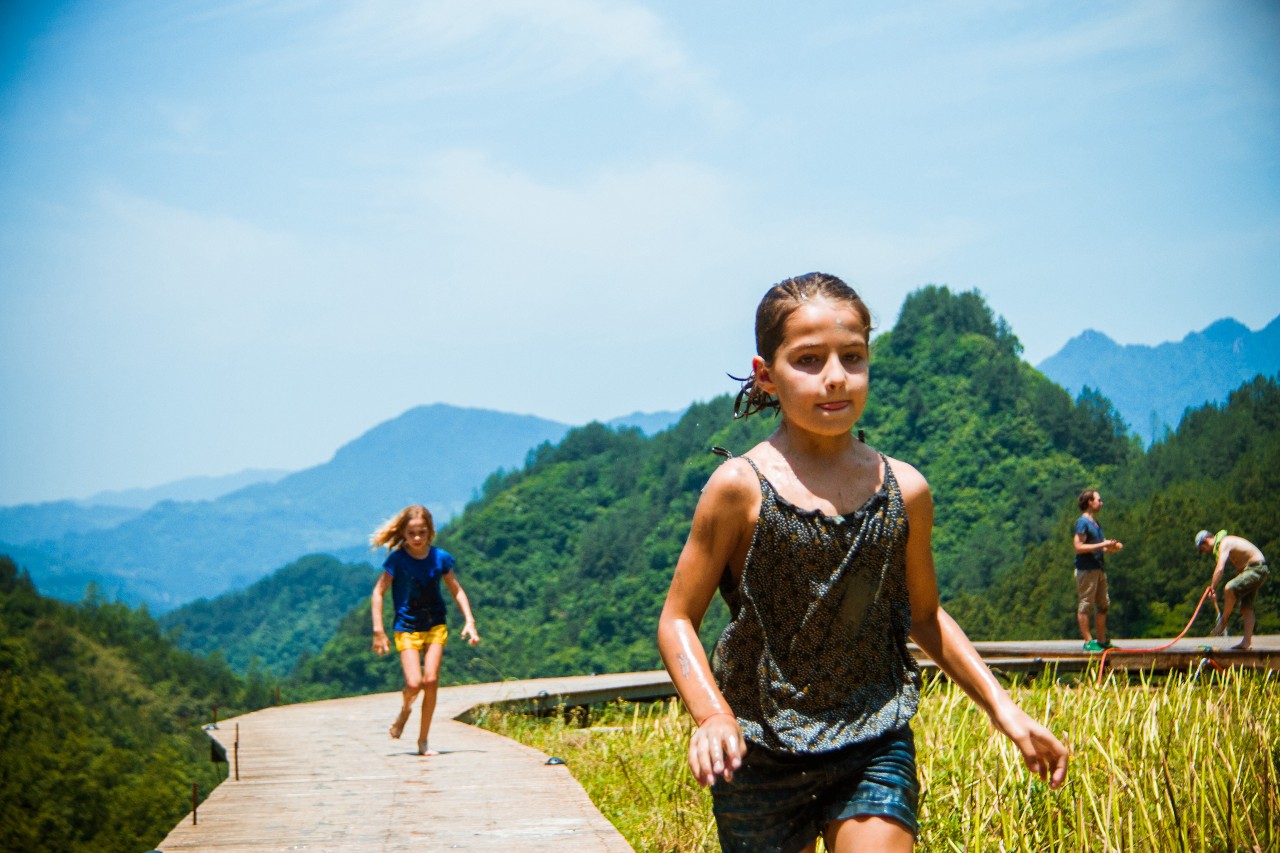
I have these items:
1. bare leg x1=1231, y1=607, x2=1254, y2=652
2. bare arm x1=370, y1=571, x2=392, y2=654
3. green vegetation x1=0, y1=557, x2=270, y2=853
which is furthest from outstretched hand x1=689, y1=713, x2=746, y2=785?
green vegetation x1=0, y1=557, x2=270, y2=853

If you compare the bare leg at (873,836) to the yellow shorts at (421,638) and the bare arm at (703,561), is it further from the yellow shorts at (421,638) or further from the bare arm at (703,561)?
the yellow shorts at (421,638)

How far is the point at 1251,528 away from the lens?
127 ft

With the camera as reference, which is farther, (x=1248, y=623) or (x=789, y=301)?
(x=1248, y=623)

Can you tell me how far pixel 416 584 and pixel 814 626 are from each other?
596cm

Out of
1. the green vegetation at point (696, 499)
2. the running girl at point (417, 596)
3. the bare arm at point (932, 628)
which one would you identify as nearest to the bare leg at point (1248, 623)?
the running girl at point (417, 596)

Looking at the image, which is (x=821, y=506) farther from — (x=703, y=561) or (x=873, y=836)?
(x=873, y=836)

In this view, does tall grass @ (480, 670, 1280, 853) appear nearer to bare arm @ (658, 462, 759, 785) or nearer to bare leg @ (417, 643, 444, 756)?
bare leg @ (417, 643, 444, 756)

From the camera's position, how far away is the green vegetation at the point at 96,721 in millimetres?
42156

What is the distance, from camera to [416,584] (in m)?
8.23

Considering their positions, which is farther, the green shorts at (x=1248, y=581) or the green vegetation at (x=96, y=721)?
the green vegetation at (x=96, y=721)

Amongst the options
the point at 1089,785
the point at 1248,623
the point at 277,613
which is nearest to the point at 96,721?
the point at 1248,623

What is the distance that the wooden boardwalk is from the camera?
17.5ft

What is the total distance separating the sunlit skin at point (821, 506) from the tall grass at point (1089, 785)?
5.84 feet

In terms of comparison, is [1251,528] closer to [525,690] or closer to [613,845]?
[525,690]
